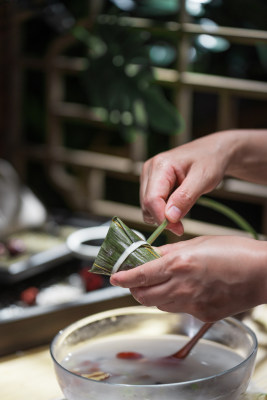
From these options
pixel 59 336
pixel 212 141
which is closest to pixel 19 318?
Result: pixel 59 336

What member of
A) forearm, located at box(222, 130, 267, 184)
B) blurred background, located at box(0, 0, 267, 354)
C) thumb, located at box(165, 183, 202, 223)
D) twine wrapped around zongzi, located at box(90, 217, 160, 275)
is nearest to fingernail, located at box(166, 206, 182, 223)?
thumb, located at box(165, 183, 202, 223)

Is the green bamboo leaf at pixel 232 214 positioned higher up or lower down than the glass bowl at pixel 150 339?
higher up

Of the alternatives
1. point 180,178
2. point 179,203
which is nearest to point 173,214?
point 179,203

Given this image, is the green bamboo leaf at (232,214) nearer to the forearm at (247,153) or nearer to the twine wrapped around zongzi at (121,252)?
the forearm at (247,153)

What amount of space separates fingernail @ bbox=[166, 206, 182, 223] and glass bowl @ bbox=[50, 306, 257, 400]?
0.57 ft

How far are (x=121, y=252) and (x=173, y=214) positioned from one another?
0.52ft

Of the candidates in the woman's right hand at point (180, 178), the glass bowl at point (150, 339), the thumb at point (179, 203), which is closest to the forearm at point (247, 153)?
the woman's right hand at point (180, 178)

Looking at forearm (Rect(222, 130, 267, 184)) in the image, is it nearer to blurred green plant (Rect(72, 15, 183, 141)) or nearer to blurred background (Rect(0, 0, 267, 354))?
blurred background (Rect(0, 0, 267, 354))

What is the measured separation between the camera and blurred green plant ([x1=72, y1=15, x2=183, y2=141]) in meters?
2.73

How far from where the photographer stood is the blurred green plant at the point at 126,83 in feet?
8.95

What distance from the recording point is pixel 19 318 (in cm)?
120

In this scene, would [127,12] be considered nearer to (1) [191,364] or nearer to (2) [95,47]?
(2) [95,47]

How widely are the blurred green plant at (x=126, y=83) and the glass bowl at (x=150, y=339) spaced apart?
1.72 m

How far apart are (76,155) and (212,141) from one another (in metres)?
2.12
